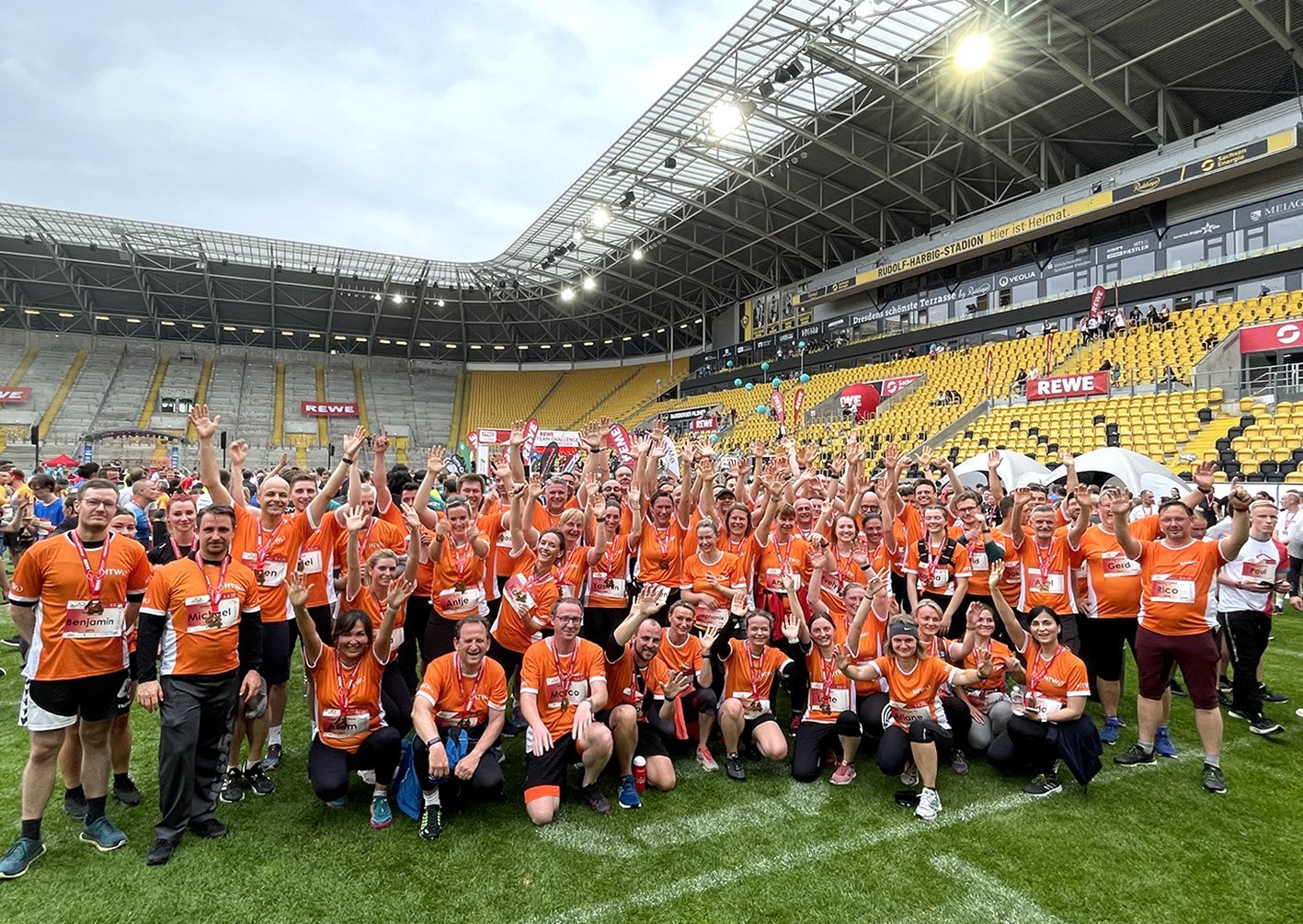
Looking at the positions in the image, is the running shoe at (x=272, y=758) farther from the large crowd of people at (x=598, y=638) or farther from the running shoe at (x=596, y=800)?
the running shoe at (x=596, y=800)

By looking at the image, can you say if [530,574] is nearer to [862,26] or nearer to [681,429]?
[862,26]

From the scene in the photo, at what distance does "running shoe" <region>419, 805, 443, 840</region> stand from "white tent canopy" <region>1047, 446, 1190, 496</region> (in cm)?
1091

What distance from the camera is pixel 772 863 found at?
3629 millimetres

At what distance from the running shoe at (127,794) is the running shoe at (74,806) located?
0.60 feet

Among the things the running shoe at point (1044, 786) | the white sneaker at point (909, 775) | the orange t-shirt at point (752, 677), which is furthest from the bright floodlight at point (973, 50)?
the white sneaker at point (909, 775)

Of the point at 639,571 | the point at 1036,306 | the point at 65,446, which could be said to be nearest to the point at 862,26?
the point at 1036,306

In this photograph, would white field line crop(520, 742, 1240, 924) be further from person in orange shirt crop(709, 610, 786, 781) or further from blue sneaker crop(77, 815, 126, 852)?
blue sneaker crop(77, 815, 126, 852)

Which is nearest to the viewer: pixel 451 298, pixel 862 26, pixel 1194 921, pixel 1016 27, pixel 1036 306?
pixel 1194 921

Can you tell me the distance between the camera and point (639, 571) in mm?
5895

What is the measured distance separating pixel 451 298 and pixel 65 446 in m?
21.4

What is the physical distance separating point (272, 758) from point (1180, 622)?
21.0 ft

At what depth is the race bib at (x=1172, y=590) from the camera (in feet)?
15.0

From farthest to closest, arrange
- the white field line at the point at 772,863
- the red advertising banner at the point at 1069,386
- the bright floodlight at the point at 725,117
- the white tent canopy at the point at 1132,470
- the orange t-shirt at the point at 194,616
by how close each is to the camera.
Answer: the bright floodlight at the point at 725,117 → the red advertising banner at the point at 1069,386 → the white tent canopy at the point at 1132,470 → the orange t-shirt at the point at 194,616 → the white field line at the point at 772,863

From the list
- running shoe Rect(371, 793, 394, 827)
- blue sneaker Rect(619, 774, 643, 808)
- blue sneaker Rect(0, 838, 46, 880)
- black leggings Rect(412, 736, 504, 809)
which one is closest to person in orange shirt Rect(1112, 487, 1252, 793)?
blue sneaker Rect(619, 774, 643, 808)
